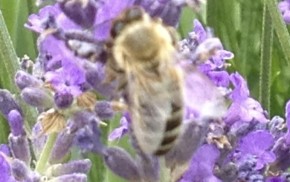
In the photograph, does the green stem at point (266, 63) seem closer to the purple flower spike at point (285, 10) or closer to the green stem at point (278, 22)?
the purple flower spike at point (285, 10)

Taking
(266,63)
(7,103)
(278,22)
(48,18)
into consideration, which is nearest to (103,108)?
(48,18)

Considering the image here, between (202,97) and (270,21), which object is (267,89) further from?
(202,97)

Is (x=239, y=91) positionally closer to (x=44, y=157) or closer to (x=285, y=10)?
(x=44, y=157)

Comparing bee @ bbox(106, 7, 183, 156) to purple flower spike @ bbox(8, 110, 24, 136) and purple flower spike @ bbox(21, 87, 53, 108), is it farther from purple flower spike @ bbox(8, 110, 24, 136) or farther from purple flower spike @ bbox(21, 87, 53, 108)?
purple flower spike @ bbox(8, 110, 24, 136)

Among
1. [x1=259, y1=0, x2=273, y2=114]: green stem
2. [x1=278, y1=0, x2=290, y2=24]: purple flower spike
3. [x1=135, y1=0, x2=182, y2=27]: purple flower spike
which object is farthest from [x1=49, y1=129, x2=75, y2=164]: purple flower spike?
[x1=278, y1=0, x2=290, y2=24]: purple flower spike

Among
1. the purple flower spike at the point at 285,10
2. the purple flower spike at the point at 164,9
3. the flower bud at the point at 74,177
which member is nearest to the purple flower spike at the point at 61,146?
the flower bud at the point at 74,177

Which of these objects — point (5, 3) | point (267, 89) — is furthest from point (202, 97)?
→ point (5, 3)
